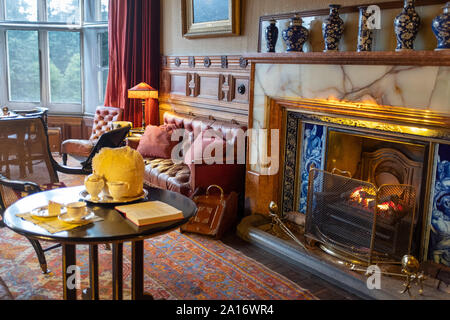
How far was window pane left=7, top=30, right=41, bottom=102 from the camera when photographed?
22.3ft

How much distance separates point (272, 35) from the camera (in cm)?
360

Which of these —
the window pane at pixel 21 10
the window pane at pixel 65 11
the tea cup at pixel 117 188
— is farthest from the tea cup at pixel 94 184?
the window pane at pixel 21 10

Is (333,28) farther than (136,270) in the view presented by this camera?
Yes

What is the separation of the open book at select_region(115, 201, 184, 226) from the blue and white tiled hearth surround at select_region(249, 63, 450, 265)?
5.02ft

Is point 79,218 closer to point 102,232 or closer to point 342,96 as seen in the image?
point 102,232

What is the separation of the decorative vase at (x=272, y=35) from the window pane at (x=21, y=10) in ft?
15.3

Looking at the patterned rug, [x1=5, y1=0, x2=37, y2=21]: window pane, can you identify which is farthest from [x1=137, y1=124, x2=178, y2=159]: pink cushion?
[x1=5, y1=0, x2=37, y2=21]: window pane

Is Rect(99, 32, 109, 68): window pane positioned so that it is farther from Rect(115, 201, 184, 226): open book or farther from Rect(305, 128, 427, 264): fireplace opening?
Rect(115, 201, 184, 226): open book

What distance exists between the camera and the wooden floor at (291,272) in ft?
9.12

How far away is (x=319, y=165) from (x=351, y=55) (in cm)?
104

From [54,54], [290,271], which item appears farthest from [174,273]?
[54,54]

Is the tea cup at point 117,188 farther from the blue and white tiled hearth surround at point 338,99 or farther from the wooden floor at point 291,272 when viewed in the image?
the blue and white tiled hearth surround at point 338,99

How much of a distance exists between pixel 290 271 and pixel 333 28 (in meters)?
1.72

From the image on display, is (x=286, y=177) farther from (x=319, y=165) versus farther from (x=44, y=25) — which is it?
(x=44, y=25)
